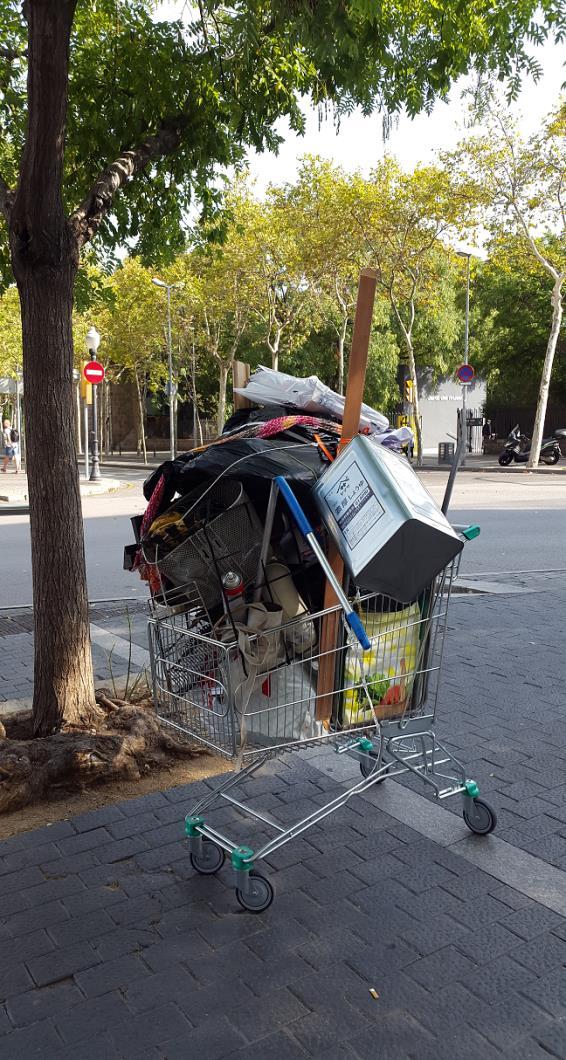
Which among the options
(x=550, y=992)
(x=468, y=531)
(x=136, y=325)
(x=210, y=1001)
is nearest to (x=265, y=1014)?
(x=210, y=1001)

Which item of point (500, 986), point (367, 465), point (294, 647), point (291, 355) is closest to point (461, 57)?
point (367, 465)

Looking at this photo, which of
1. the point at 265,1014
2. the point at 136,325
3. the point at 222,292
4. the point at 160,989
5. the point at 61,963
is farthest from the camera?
the point at 136,325

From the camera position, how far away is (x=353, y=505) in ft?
9.11

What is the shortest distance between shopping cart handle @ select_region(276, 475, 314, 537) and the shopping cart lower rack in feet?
1.02

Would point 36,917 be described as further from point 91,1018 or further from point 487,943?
point 487,943

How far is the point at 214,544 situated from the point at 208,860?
120 cm

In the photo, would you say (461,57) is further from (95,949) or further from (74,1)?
(95,949)

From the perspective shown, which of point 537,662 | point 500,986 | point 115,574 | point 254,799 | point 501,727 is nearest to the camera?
point 500,986

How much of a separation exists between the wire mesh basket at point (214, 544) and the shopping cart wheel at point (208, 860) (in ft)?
3.01

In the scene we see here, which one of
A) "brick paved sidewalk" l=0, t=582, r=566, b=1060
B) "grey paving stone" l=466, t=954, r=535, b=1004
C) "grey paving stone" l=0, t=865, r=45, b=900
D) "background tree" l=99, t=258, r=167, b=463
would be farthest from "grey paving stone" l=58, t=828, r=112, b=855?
"background tree" l=99, t=258, r=167, b=463

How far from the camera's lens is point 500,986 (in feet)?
8.34

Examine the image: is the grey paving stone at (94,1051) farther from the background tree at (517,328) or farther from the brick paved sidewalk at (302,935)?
the background tree at (517,328)

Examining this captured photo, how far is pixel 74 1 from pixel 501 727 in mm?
4215

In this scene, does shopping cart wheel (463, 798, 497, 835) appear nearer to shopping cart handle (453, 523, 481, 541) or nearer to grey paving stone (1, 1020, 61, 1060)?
shopping cart handle (453, 523, 481, 541)
